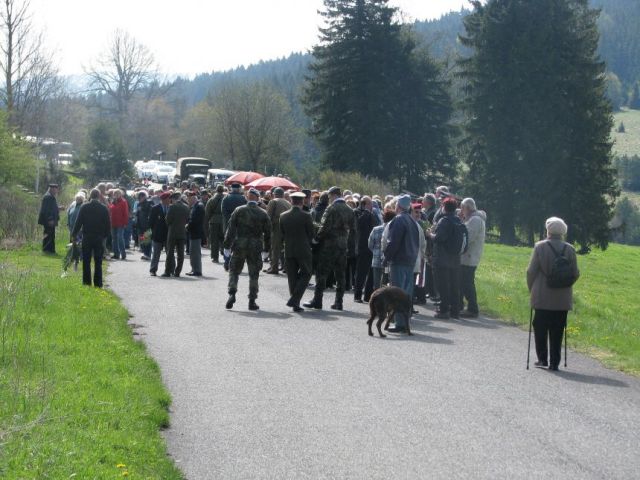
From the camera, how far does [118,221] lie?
90.0 feet

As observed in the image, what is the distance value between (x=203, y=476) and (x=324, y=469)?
88cm

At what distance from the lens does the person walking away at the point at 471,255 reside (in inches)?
658

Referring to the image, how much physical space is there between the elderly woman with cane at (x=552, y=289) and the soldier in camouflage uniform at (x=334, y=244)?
219 inches

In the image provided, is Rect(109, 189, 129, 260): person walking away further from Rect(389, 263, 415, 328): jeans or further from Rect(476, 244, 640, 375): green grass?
Rect(389, 263, 415, 328): jeans

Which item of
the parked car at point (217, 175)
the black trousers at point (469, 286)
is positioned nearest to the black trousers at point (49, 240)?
the black trousers at point (469, 286)

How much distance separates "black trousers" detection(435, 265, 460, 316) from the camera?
16.2 meters

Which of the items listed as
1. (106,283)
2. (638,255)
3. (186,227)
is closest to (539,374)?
(106,283)

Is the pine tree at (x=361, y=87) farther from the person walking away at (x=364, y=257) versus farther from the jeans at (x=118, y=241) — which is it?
the person walking away at (x=364, y=257)

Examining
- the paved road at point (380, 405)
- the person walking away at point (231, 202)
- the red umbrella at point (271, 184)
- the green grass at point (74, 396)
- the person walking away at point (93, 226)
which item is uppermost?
the red umbrella at point (271, 184)

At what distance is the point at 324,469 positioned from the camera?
7.21m

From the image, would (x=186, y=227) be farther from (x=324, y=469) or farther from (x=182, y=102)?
(x=182, y=102)

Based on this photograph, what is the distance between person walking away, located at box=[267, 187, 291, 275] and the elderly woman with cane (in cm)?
1118

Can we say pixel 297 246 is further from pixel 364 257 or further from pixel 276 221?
pixel 276 221

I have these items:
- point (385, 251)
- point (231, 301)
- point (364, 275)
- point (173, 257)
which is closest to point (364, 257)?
point (364, 275)
